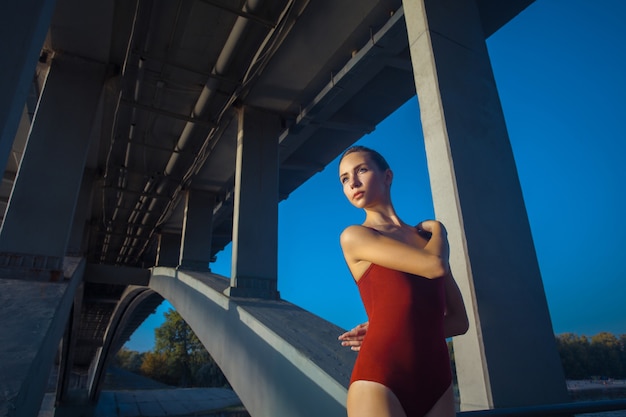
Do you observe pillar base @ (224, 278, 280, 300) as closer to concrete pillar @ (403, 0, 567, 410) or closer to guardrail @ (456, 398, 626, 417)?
concrete pillar @ (403, 0, 567, 410)

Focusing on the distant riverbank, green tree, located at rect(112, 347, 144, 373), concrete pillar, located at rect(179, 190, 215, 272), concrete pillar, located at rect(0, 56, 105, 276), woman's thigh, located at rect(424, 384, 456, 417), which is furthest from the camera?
green tree, located at rect(112, 347, 144, 373)

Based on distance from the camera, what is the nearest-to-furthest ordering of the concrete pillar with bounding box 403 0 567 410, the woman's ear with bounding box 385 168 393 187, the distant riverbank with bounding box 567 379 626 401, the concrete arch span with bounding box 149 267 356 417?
the woman's ear with bounding box 385 168 393 187, the concrete pillar with bounding box 403 0 567 410, the concrete arch span with bounding box 149 267 356 417, the distant riverbank with bounding box 567 379 626 401

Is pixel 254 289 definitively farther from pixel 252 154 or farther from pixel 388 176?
pixel 388 176

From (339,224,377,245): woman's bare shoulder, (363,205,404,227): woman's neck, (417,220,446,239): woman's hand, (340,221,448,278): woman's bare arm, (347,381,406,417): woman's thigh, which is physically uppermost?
(363,205,404,227): woman's neck

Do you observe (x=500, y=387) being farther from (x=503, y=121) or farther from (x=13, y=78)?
(x=13, y=78)

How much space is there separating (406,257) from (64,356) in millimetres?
26652

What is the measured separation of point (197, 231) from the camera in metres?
13.5

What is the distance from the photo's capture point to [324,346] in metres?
5.04

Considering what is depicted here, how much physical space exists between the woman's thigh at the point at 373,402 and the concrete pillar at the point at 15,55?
2956 mm

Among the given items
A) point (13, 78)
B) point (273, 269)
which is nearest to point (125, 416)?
point (273, 269)

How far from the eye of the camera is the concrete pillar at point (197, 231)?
43.2ft

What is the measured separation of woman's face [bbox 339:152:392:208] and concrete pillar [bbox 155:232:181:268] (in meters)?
17.9

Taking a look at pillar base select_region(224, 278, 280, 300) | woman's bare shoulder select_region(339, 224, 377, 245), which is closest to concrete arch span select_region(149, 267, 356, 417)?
pillar base select_region(224, 278, 280, 300)

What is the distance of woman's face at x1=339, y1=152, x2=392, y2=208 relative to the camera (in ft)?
5.89
